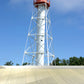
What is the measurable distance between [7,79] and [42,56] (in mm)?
19357

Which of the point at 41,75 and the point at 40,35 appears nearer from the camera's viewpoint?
the point at 41,75

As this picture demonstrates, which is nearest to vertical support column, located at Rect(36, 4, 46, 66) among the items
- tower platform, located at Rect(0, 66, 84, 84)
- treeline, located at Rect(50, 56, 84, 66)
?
tower platform, located at Rect(0, 66, 84, 84)

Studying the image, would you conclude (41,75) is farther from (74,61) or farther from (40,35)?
(74,61)

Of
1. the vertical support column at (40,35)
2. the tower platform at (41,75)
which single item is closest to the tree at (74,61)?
the vertical support column at (40,35)

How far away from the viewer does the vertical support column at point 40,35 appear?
3931 cm

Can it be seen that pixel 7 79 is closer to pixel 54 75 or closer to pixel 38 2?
pixel 54 75

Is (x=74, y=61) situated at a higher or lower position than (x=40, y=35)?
higher

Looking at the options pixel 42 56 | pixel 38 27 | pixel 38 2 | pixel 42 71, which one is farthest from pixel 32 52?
pixel 42 71

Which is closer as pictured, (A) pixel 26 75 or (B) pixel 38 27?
(A) pixel 26 75

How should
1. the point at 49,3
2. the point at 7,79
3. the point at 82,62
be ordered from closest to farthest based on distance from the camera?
1. the point at 7,79
2. the point at 49,3
3. the point at 82,62

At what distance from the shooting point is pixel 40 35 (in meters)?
39.8

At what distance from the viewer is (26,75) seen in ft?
70.2

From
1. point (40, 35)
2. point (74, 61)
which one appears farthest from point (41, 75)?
point (74, 61)

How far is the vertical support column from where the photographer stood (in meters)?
39.3
